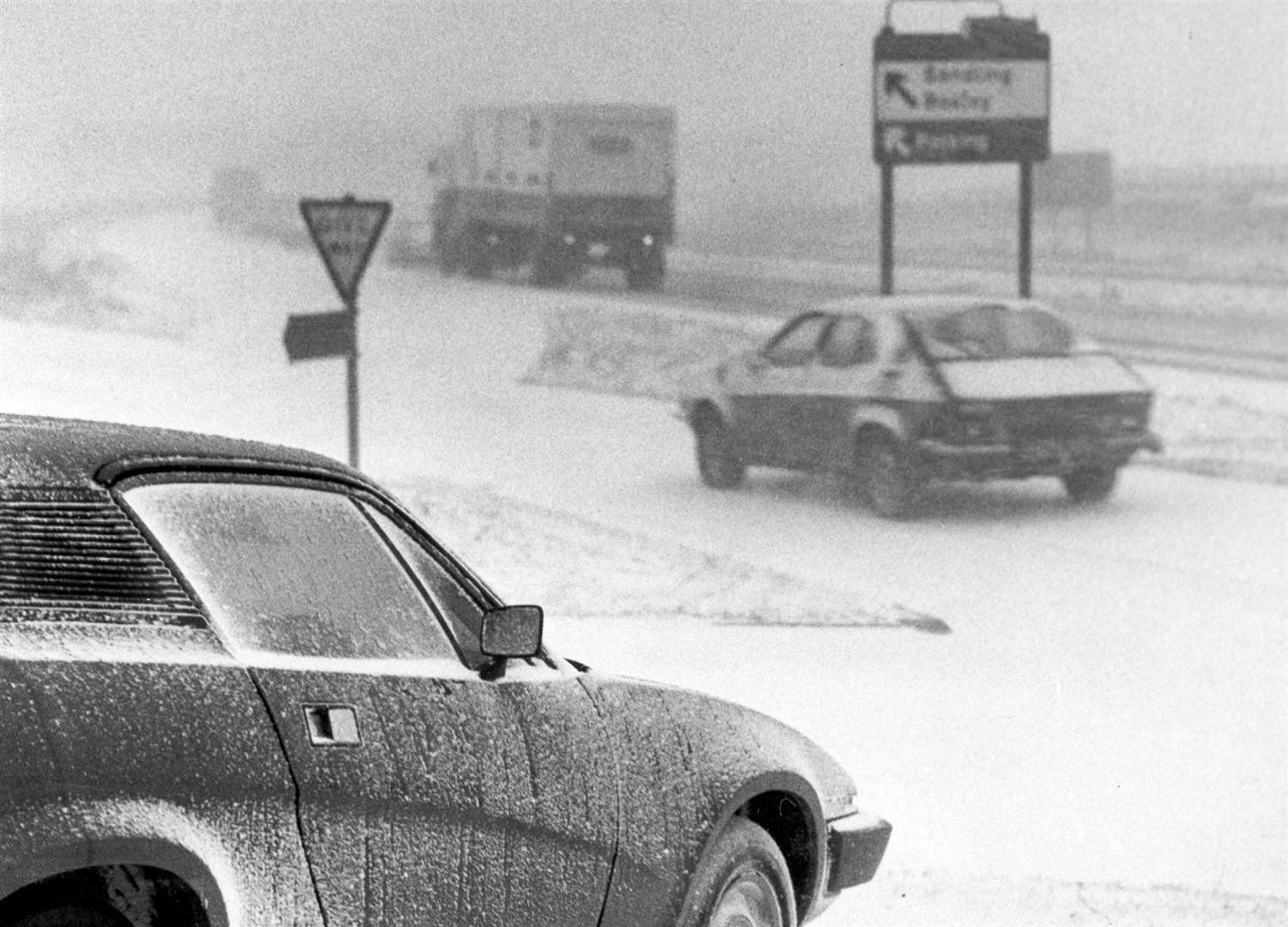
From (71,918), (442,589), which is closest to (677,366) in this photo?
(442,589)

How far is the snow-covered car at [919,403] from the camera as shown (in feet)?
38.9

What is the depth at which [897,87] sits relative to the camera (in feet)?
40.9

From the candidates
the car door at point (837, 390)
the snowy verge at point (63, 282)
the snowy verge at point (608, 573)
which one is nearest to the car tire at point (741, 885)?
the snowy verge at point (608, 573)

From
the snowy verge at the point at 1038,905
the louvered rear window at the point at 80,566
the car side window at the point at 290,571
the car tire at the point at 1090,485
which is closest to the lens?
the louvered rear window at the point at 80,566

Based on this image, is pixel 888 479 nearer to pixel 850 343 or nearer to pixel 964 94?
pixel 850 343

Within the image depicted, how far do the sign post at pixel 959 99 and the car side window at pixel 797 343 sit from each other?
0.50m

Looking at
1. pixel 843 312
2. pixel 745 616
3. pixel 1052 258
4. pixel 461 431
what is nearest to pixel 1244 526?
pixel 843 312

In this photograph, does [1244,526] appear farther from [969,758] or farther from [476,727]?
[476,727]

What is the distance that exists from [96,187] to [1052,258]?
10.7 m

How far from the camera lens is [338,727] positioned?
11.0ft

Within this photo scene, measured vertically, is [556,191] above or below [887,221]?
above

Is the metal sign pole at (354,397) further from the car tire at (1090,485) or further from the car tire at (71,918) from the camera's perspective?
the car tire at (71,918)

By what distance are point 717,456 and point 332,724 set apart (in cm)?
901

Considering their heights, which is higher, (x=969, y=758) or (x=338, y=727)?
(x=338, y=727)
